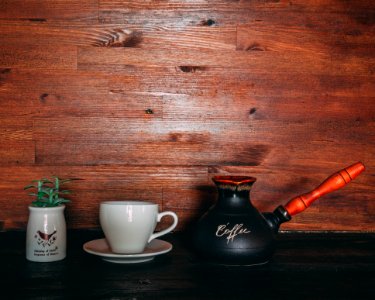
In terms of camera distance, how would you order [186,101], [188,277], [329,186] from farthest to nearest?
[186,101] → [329,186] → [188,277]

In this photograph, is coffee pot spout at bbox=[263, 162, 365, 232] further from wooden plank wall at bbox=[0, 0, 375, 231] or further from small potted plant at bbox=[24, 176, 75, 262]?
small potted plant at bbox=[24, 176, 75, 262]

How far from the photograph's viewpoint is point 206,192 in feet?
4.33

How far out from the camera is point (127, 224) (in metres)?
0.97

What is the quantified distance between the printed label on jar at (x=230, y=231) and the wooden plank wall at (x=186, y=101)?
33cm

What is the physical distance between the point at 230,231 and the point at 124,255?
0.21m

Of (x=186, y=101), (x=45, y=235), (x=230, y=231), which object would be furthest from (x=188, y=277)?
(x=186, y=101)

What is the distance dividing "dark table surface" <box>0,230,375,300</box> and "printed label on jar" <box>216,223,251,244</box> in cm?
6

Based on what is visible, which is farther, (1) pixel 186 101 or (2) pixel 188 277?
(1) pixel 186 101

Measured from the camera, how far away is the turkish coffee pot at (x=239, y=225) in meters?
0.97

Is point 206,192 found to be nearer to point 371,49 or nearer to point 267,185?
point 267,185

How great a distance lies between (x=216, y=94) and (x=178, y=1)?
0.26 metres

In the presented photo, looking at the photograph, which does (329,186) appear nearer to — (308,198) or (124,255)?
(308,198)

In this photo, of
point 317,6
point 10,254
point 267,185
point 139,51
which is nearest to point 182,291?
point 10,254

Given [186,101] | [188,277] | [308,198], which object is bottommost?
[188,277]
